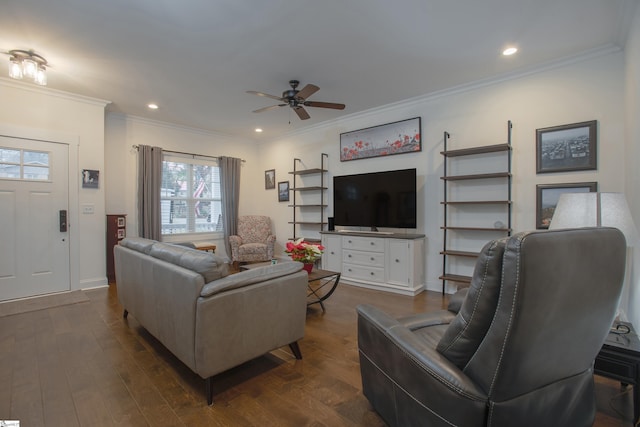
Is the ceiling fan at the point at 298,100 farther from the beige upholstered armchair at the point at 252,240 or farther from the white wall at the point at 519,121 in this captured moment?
the beige upholstered armchair at the point at 252,240

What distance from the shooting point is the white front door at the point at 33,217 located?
3742 millimetres

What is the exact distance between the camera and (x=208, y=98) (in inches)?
169

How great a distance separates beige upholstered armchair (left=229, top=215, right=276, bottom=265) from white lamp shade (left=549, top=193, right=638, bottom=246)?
4.65 m

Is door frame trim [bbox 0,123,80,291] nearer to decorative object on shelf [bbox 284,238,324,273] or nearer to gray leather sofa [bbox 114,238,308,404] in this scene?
gray leather sofa [bbox 114,238,308,404]

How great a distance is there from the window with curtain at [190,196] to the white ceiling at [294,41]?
5.88ft

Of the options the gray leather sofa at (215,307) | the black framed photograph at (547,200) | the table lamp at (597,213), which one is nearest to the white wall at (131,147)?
the gray leather sofa at (215,307)

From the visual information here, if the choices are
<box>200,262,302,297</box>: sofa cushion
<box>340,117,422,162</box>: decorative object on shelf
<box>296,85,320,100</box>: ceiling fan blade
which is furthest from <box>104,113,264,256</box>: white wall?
<box>200,262,302,297</box>: sofa cushion

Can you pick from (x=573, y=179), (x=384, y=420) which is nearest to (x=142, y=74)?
(x=384, y=420)

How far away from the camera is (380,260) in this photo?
4320 mm

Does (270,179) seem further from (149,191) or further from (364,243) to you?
(364,243)

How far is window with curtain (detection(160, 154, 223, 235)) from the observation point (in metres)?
5.64

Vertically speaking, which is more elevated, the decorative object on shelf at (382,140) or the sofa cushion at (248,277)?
the decorative object on shelf at (382,140)

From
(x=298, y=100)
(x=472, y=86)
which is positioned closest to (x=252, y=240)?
(x=298, y=100)

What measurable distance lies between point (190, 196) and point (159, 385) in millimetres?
4541
